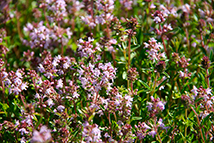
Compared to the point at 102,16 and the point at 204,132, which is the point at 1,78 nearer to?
the point at 102,16

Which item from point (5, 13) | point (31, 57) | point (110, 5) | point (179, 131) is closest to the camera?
point (179, 131)

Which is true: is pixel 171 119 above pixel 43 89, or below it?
below

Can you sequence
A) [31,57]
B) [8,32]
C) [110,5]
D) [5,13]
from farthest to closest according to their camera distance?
[8,32], [5,13], [31,57], [110,5]

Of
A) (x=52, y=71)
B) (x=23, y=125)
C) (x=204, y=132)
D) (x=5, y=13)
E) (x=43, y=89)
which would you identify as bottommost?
(x=204, y=132)

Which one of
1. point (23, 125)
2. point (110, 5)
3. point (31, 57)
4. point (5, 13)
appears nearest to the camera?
point (23, 125)

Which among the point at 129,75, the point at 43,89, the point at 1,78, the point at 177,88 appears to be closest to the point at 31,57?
the point at 1,78

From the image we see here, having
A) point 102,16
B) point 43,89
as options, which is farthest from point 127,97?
point 102,16

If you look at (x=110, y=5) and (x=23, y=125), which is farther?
(x=110, y=5)

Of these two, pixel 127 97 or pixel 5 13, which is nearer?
pixel 127 97

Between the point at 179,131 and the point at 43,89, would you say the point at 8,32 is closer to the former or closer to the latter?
the point at 43,89
